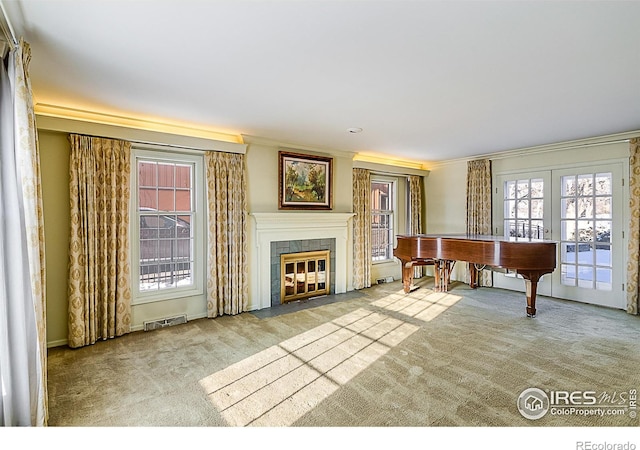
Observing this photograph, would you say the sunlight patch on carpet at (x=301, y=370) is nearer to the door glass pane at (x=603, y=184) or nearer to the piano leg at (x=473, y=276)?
the piano leg at (x=473, y=276)

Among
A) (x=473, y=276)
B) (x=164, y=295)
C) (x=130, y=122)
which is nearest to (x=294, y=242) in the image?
(x=164, y=295)

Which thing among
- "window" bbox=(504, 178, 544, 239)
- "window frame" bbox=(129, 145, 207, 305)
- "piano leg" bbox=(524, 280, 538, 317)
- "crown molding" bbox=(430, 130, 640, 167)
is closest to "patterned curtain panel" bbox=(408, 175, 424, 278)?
"crown molding" bbox=(430, 130, 640, 167)

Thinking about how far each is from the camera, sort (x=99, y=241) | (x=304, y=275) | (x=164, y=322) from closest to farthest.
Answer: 1. (x=99, y=241)
2. (x=164, y=322)
3. (x=304, y=275)

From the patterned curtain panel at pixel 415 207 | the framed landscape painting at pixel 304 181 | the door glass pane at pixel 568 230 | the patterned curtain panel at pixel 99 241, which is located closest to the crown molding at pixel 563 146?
the patterned curtain panel at pixel 415 207

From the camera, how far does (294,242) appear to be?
191 inches

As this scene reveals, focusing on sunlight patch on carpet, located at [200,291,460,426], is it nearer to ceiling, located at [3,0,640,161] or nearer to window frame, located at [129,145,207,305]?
window frame, located at [129,145,207,305]

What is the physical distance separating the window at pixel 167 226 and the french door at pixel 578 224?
5060 mm

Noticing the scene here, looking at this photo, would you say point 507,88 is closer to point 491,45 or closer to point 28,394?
point 491,45

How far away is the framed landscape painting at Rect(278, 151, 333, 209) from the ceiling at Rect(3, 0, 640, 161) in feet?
3.26

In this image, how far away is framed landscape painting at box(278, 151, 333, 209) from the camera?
15.5 ft

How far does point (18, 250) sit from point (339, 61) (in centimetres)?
225

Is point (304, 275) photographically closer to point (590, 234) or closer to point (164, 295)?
point (164, 295)

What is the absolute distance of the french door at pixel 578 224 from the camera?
4473 mm

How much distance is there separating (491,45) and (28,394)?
3.40 metres
